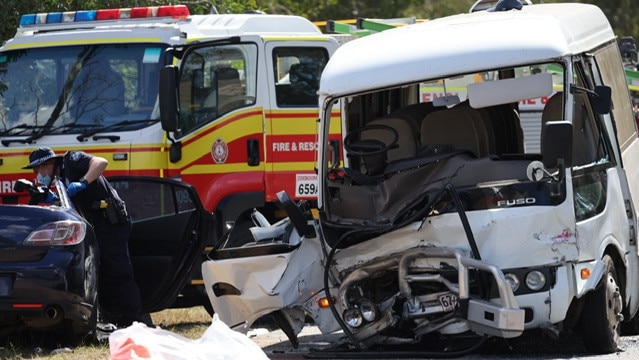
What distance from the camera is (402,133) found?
34.7ft

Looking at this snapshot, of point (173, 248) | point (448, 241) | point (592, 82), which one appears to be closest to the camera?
point (448, 241)

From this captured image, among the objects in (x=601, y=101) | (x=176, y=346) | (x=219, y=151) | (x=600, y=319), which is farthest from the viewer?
(x=219, y=151)

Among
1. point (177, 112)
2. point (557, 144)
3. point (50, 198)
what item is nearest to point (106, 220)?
point (50, 198)

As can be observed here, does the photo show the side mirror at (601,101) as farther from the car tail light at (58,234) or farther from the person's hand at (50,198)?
the person's hand at (50,198)

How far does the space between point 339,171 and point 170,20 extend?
4102 mm

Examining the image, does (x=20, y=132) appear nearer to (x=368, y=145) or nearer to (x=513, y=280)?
(x=368, y=145)

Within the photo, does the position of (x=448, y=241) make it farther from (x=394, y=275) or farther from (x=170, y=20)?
(x=170, y=20)

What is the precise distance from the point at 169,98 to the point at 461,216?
4.26 m

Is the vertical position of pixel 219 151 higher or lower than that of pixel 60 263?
higher

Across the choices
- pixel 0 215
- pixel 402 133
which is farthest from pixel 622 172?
pixel 0 215

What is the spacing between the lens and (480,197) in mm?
9281

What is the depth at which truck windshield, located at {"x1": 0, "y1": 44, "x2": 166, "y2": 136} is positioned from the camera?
1308 cm

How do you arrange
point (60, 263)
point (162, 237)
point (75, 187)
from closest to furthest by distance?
1. point (60, 263)
2. point (75, 187)
3. point (162, 237)

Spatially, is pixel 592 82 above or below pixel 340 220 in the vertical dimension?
above
